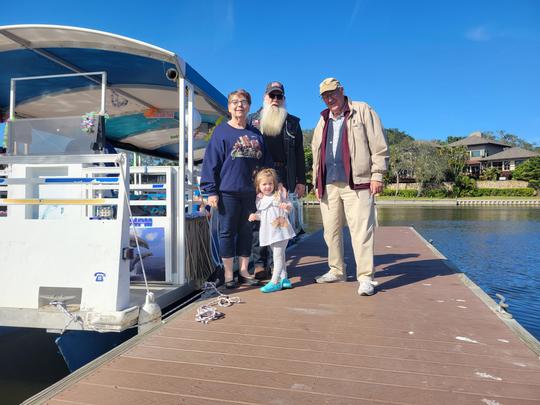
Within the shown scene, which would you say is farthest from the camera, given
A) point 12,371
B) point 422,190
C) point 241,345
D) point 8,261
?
point 422,190

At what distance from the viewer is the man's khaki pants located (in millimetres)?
3830

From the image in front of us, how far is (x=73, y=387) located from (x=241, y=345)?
962mm

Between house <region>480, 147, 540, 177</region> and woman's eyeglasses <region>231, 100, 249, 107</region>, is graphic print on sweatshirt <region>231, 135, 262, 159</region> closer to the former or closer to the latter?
woman's eyeglasses <region>231, 100, 249, 107</region>

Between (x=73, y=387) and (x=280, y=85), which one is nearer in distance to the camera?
(x=73, y=387)

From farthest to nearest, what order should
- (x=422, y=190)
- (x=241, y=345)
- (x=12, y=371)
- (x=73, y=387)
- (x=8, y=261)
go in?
1. (x=422, y=190)
2. (x=12, y=371)
3. (x=8, y=261)
4. (x=241, y=345)
5. (x=73, y=387)

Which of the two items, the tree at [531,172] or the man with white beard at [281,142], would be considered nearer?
the man with white beard at [281,142]

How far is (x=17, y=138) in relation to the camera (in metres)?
4.18

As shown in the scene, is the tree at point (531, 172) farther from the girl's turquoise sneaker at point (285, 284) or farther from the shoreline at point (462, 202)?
the girl's turquoise sneaker at point (285, 284)

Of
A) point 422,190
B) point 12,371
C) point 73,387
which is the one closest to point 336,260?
point 73,387

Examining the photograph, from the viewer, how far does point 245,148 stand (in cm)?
391

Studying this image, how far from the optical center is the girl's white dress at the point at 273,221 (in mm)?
3824

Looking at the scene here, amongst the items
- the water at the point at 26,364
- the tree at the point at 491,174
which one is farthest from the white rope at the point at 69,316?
the tree at the point at 491,174

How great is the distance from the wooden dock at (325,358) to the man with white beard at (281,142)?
1.23 metres

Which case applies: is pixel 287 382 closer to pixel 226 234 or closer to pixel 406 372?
pixel 406 372
